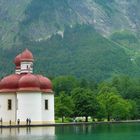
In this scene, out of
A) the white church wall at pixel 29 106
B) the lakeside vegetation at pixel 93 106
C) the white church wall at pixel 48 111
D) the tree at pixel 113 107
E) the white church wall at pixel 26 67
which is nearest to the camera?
the white church wall at pixel 29 106

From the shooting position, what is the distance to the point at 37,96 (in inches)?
3831

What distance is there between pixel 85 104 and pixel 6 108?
18308 millimetres

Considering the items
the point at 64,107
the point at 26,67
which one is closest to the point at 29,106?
the point at 26,67

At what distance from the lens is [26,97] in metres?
96.9

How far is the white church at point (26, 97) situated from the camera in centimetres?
9688

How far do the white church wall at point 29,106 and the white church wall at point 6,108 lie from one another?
278cm

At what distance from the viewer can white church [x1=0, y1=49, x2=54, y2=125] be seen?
96875 millimetres

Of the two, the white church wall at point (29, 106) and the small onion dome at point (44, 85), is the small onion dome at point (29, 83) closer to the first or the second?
the white church wall at point (29, 106)

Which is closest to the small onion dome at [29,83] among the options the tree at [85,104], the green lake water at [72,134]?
the tree at [85,104]

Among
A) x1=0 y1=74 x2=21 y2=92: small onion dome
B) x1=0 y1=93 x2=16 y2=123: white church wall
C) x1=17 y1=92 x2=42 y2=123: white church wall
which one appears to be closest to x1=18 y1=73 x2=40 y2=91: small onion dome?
x1=17 y1=92 x2=42 y2=123: white church wall

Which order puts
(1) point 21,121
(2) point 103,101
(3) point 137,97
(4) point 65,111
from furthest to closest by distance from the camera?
(3) point 137,97
(2) point 103,101
(4) point 65,111
(1) point 21,121

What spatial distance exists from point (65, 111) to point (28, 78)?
58.2 feet

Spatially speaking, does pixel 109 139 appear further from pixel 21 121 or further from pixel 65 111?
pixel 65 111

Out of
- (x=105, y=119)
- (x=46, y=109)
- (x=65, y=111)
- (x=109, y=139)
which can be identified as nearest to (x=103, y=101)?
(x=105, y=119)
